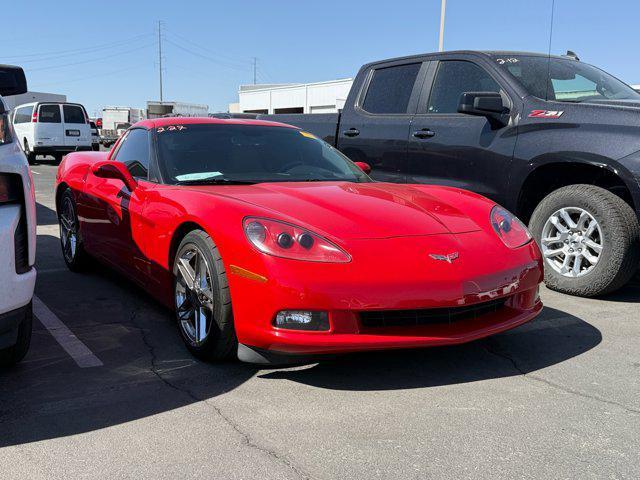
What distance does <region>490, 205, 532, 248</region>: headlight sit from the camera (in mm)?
3424

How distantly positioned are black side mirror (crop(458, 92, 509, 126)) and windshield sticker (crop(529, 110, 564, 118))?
0.23 meters

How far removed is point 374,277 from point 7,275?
1.54m

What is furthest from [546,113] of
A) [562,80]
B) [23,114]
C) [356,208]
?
[23,114]

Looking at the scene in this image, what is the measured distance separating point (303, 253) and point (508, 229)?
1267 mm

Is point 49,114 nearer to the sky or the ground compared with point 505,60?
nearer to the ground

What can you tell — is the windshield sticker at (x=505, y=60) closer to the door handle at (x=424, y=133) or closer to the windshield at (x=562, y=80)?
the windshield at (x=562, y=80)

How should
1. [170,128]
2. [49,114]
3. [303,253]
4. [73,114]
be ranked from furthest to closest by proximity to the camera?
1. [73,114]
2. [49,114]
3. [170,128]
4. [303,253]

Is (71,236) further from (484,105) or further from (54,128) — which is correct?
(54,128)

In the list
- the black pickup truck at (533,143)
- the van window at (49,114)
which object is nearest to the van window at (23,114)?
the van window at (49,114)

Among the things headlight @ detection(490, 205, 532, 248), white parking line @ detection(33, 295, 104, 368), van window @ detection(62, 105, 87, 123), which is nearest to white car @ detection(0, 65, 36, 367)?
white parking line @ detection(33, 295, 104, 368)

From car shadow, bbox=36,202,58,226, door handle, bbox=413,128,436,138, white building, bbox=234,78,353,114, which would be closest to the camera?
door handle, bbox=413,128,436,138

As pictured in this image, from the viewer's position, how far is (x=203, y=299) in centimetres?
331

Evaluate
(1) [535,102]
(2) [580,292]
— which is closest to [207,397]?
(2) [580,292]

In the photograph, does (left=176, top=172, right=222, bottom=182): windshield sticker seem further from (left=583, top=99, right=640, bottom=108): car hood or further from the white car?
(left=583, top=99, right=640, bottom=108): car hood
